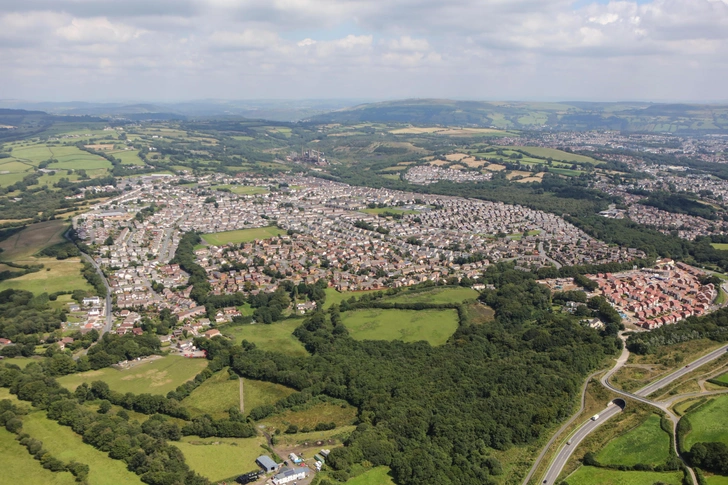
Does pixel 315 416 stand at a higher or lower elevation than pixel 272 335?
lower

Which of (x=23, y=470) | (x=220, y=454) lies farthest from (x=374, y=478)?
(x=23, y=470)

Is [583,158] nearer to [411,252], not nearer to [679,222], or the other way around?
[679,222]

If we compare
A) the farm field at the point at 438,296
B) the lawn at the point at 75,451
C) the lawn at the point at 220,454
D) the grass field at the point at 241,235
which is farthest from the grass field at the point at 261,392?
the grass field at the point at 241,235

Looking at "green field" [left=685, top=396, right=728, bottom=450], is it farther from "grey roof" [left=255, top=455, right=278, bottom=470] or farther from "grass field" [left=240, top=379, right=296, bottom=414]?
"grass field" [left=240, top=379, right=296, bottom=414]

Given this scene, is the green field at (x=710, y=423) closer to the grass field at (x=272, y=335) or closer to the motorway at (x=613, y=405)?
the motorway at (x=613, y=405)

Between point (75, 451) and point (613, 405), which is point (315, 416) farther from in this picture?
point (613, 405)

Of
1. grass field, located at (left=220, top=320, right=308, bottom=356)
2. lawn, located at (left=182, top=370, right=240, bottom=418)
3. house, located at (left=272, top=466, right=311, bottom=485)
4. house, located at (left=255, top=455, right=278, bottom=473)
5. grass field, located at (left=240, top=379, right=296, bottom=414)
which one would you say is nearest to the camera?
house, located at (left=272, top=466, right=311, bottom=485)

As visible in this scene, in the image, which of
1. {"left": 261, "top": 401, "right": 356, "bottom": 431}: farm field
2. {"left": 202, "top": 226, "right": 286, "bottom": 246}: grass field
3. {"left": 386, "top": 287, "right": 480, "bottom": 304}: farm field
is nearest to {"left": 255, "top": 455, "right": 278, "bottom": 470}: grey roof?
{"left": 261, "top": 401, "right": 356, "bottom": 431}: farm field
